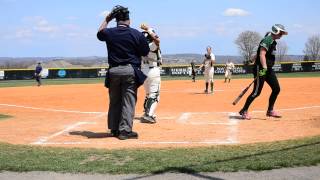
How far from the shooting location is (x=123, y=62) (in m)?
9.15

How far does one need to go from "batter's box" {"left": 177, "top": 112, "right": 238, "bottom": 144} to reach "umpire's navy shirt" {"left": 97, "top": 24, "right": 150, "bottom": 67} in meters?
1.96

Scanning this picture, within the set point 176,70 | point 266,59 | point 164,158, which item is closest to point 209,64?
point 266,59

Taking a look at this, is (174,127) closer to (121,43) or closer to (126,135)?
(126,135)

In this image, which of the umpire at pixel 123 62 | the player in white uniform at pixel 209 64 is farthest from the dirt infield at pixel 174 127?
the player in white uniform at pixel 209 64

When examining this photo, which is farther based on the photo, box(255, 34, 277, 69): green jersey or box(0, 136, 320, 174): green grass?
box(255, 34, 277, 69): green jersey

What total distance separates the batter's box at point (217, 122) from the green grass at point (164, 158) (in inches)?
41.3

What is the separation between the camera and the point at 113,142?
9008 millimetres

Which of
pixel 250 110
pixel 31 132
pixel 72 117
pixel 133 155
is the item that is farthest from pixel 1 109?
pixel 133 155

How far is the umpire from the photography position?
29.9 feet

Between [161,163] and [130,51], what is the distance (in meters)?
2.96

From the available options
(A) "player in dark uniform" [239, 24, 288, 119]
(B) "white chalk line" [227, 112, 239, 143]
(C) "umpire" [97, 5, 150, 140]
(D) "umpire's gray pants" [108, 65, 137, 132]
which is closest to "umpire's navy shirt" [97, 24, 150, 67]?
(C) "umpire" [97, 5, 150, 140]

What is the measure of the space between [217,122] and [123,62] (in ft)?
10.8

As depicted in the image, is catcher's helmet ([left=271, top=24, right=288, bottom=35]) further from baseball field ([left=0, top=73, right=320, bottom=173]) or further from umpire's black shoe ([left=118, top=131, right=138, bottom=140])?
umpire's black shoe ([left=118, top=131, right=138, bottom=140])

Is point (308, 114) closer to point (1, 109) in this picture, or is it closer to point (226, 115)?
point (226, 115)
